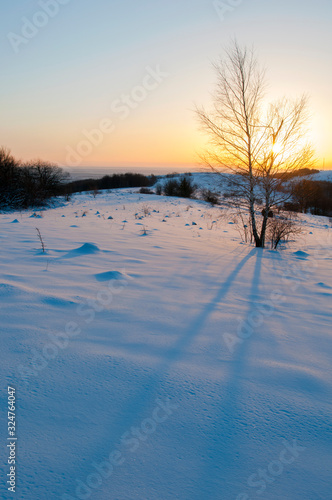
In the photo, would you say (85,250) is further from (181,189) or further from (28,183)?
(181,189)

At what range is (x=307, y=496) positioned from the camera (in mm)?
1045

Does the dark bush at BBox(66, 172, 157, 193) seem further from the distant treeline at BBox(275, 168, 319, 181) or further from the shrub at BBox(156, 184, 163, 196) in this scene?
Result: the distant treeline at BBox(275, 168, 319, 181)

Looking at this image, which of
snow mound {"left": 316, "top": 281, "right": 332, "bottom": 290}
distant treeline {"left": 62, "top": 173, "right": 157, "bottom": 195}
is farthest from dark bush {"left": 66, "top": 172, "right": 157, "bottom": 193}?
snow mound {"left": 316, "top": 281, "right": 332, "bottom": 290}

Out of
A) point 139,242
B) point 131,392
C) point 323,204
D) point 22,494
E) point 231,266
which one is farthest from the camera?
point 323,204

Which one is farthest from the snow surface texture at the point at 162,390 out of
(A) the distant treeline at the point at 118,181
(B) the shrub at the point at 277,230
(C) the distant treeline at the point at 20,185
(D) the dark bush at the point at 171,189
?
(A) the distant treeline at the point at 118,181

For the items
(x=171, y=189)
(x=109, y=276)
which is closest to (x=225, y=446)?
(x=109, y=276)

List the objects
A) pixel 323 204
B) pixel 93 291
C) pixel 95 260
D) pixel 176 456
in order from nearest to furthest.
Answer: pixel 176 456 < pixel 93 291 < pixel 95 260 < pixel 323 204

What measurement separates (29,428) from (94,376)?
1.39 ft

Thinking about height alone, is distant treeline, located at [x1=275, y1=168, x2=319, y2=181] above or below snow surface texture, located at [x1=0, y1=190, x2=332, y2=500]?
above

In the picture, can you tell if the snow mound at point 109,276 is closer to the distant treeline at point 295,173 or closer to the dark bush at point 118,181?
the distant treeline at point 295,173

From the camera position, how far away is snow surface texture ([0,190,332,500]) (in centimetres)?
108

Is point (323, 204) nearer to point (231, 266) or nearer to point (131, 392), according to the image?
point (231, 266)

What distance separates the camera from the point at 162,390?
5.07 ft

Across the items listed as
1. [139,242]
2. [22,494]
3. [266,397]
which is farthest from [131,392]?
[139,242]
